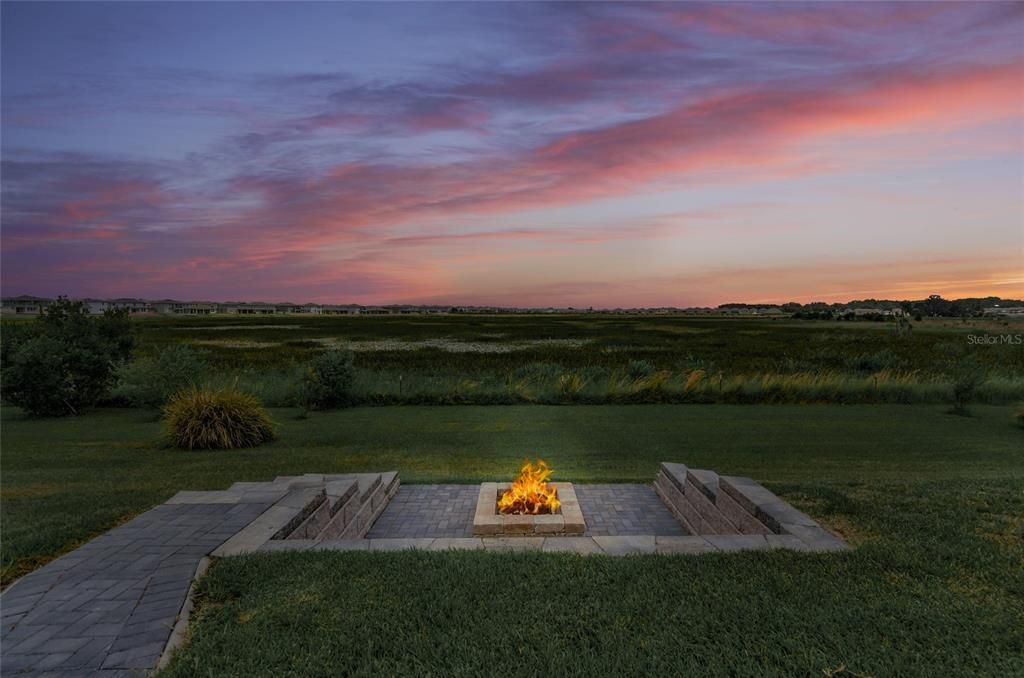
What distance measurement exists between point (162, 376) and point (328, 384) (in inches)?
156

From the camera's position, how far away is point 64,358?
13914 millimetres

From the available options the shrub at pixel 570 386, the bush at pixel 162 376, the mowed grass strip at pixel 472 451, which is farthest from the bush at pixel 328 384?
the shrub at pixel 570 386

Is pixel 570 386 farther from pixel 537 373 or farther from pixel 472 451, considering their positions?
pixel 472 451

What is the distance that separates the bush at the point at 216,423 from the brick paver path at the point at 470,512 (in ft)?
13.9

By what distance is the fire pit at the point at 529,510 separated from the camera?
639 cm

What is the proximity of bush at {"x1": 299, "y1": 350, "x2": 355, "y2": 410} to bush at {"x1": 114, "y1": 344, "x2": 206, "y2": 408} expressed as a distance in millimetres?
2719

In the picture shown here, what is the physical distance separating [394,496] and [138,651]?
475 cm

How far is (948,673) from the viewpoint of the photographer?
3162 mm

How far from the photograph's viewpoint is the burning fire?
678cm

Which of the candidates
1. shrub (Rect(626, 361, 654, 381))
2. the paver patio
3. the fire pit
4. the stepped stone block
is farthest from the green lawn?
shrub (Rect(626, 361, 654, 381))

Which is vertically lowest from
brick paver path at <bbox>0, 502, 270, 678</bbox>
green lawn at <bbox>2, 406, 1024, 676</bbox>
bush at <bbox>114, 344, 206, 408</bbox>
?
brick paver path at <bbox>0, 502, 270, 678</bbox>

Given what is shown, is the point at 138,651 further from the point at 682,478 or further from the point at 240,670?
the point at 682,478

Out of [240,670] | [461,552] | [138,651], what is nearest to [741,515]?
[461,552]

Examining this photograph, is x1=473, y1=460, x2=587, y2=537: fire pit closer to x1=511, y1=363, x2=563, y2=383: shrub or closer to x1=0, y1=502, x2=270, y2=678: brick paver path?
x1=0, y1=502, x2=270, y2=678: brick paver path
